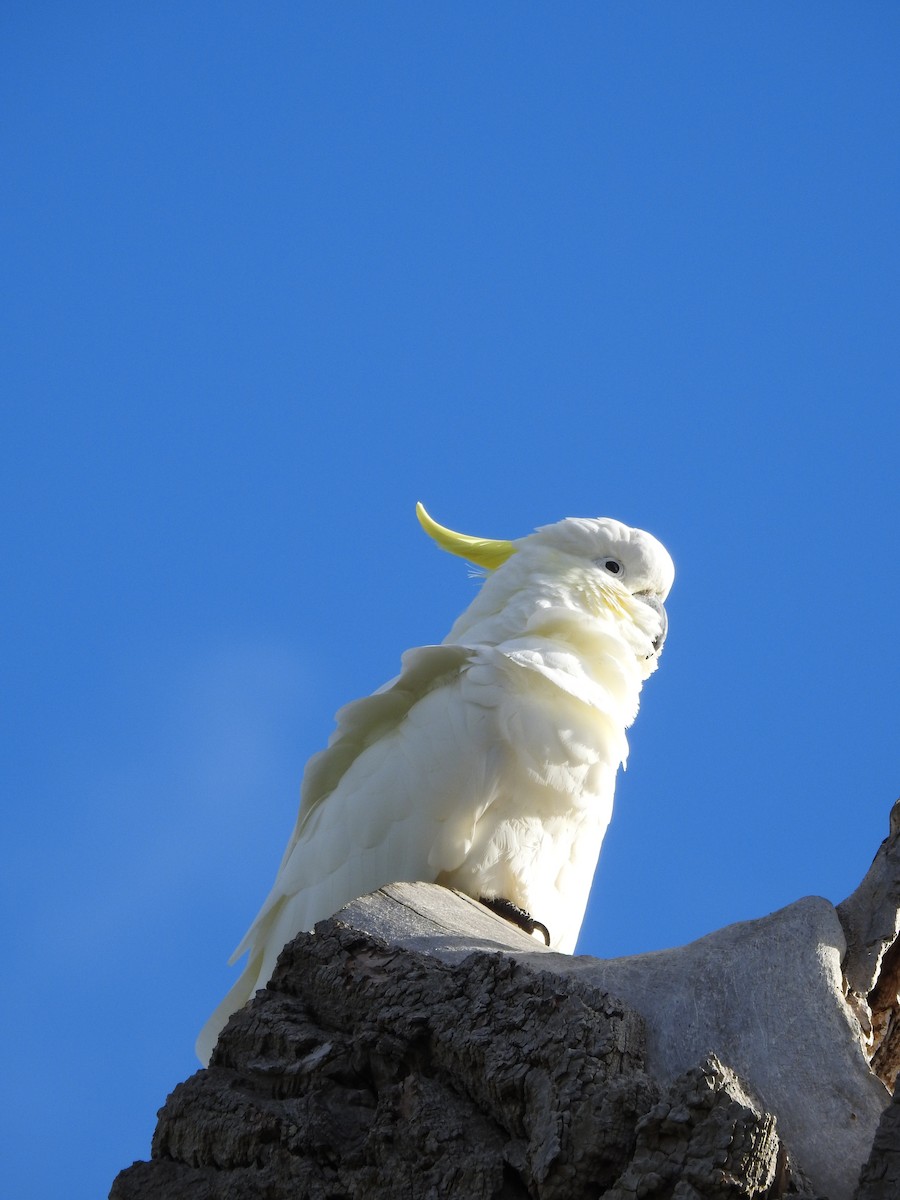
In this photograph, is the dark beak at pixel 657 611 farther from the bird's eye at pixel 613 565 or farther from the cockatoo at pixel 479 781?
the cockatoo at pixel 479 781

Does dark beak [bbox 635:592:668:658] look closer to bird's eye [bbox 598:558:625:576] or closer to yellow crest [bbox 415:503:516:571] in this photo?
bird's eye [bbox 598:558:625:576]

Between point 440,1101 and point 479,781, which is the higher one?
point 479,781

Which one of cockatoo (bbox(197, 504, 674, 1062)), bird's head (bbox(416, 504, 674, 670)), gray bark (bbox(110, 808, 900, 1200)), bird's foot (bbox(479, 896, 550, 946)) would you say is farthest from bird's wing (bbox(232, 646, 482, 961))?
gray bark (bbox(110, 808, 900, 1200))

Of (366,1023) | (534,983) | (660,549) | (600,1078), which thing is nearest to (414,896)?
(366,1023)

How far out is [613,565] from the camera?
5094 mm

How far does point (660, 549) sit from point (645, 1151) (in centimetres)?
344

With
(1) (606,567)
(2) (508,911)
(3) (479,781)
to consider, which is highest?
(1) (606,567)

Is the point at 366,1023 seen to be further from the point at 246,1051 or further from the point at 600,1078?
the point at 600,1078

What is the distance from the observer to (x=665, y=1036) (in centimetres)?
237

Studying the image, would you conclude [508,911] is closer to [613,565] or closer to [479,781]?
[479,781]

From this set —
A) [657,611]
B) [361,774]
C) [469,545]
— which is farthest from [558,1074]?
[469,545]

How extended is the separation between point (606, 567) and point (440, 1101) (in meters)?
3.02

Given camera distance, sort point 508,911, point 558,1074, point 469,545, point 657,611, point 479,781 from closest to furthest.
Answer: point 558,1074, point 479,781, point 508,911, point 657,611, point 469,545

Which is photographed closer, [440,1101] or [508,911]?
[440,1101]
